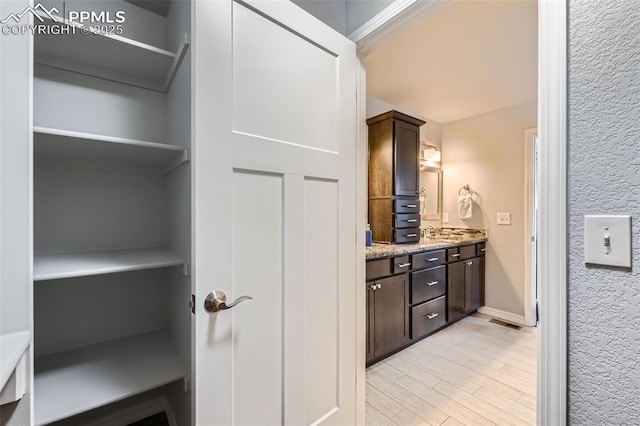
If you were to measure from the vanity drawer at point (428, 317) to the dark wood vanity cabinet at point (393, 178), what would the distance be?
25.4 inches

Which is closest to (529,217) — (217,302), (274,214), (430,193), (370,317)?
(430,193)

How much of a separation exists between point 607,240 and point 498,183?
3067 mm

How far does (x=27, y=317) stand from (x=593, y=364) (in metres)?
1.40

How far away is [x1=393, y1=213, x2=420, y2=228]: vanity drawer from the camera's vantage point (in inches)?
103

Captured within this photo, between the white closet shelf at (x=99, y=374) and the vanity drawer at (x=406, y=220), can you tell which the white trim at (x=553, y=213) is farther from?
the vanity drawer at (x=406, y=220)

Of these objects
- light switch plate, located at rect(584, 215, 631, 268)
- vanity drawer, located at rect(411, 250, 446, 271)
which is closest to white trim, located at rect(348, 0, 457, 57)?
light switch plate, located at rect(584, 215, 631, 268)

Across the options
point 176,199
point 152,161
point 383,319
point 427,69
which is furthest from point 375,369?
point 427,69

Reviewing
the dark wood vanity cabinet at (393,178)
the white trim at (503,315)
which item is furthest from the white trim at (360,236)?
the white trim at (503,315)

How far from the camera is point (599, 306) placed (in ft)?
2.16

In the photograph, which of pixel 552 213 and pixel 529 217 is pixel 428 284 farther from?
pixel 552 213

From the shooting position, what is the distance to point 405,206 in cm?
269

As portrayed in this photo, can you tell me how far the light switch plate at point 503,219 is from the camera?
320cm

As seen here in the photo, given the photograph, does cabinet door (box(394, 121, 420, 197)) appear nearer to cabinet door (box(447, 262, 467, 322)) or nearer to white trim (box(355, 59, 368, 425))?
cabinet door (box(447, 262, 467, 322))

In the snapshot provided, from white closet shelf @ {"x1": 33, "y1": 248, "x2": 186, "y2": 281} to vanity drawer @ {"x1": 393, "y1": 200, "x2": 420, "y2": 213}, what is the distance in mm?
2002
